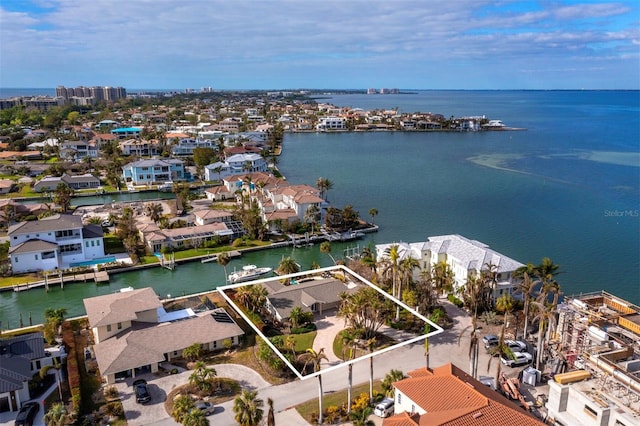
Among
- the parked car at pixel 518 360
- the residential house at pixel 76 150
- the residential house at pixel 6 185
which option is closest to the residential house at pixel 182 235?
the parked car at pixel 518 360

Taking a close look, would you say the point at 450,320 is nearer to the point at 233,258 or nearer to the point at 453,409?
the point at 453,409

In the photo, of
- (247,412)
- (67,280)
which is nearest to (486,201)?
(67,280)

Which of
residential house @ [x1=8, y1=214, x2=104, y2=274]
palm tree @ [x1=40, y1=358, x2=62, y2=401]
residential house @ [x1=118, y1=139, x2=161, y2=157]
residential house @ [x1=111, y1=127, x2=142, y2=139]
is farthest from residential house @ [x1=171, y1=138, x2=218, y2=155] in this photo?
palm tree @ [x1=40, y1=358, x2=62, y2=401]

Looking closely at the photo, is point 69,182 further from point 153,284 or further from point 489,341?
point 489,341

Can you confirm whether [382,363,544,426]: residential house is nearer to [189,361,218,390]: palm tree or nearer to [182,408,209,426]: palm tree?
[182,408,209,426]: palm tree

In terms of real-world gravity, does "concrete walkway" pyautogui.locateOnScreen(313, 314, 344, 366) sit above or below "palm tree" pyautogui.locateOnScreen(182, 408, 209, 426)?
below

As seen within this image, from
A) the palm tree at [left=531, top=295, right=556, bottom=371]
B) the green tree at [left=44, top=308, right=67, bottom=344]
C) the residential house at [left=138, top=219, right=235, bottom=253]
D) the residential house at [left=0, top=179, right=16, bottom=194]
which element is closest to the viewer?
the palm tree at [left=531, top=295, right=556, bottom=371]

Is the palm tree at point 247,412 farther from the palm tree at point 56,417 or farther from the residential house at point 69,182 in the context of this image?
the residential house at point 69,182
